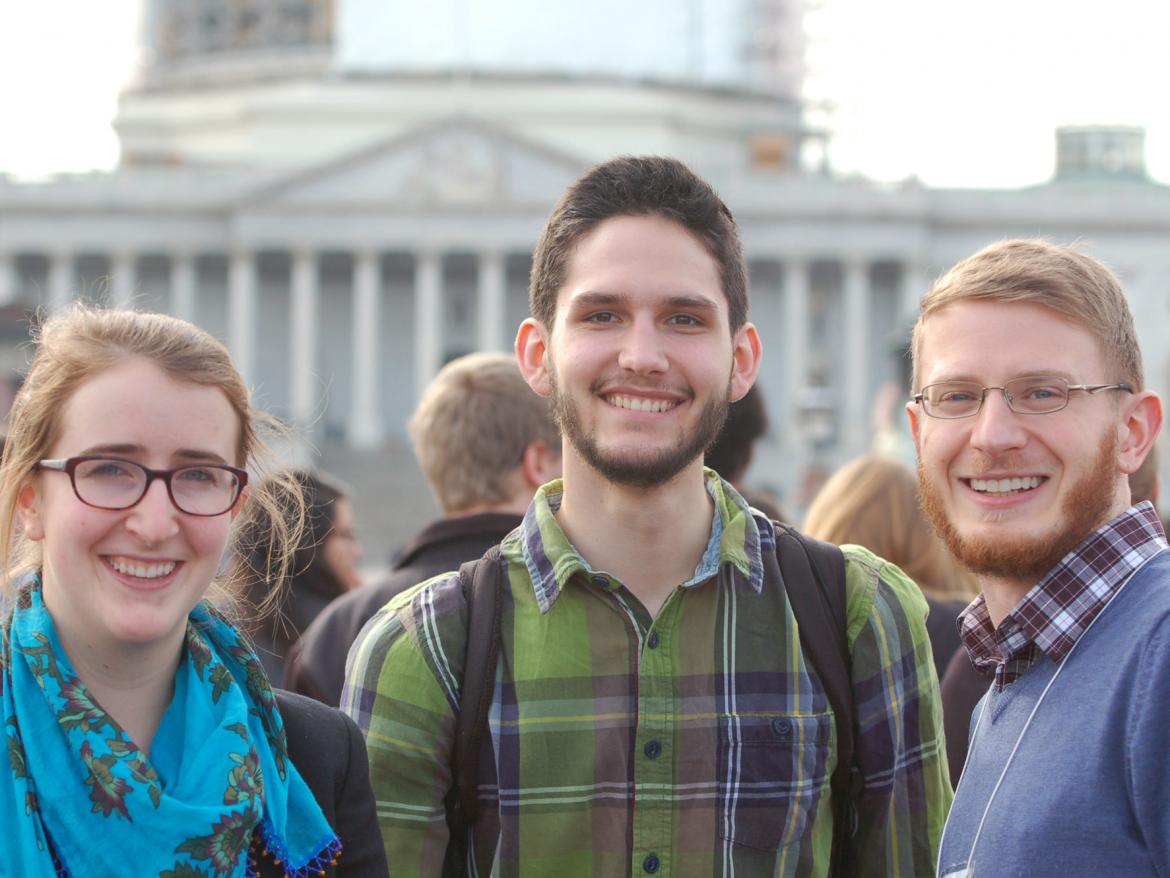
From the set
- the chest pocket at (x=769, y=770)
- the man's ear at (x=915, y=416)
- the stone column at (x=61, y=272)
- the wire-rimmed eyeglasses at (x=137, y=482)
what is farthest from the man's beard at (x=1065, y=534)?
the stone column at (x=61, y=272)

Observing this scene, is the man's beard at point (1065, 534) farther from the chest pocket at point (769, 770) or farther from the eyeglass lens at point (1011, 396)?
the chest pocket at point (769, 770)

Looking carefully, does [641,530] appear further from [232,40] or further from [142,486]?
[232,40]

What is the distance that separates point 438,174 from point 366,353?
7.07 meters

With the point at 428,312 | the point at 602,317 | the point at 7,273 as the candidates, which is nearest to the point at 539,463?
the point at 602,317

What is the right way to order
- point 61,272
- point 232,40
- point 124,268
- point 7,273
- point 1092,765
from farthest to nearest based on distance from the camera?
1. point 232,40
2. point 7,273
3. point 124,268
4. point 61,272
5. point 1092,765

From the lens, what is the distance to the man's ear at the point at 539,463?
7562 millimetres

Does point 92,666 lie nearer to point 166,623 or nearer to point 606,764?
point 166,623

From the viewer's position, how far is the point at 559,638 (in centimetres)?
521

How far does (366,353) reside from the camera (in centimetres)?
7162

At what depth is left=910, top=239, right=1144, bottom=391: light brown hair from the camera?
4.79 metres

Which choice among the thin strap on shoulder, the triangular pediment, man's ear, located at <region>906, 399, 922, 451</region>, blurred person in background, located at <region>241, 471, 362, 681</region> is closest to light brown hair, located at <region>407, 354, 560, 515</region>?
blurred person in background, located at <region>241, 471, 362, 681</region>

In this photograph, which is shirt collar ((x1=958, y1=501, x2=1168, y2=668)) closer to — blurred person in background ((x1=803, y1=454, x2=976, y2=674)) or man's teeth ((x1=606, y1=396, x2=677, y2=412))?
man's teeth ((x1=606, y1=396, x2=677, y2=412))

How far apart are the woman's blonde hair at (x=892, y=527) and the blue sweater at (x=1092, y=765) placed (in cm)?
375

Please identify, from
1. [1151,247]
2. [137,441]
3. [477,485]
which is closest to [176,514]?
[137,441]
